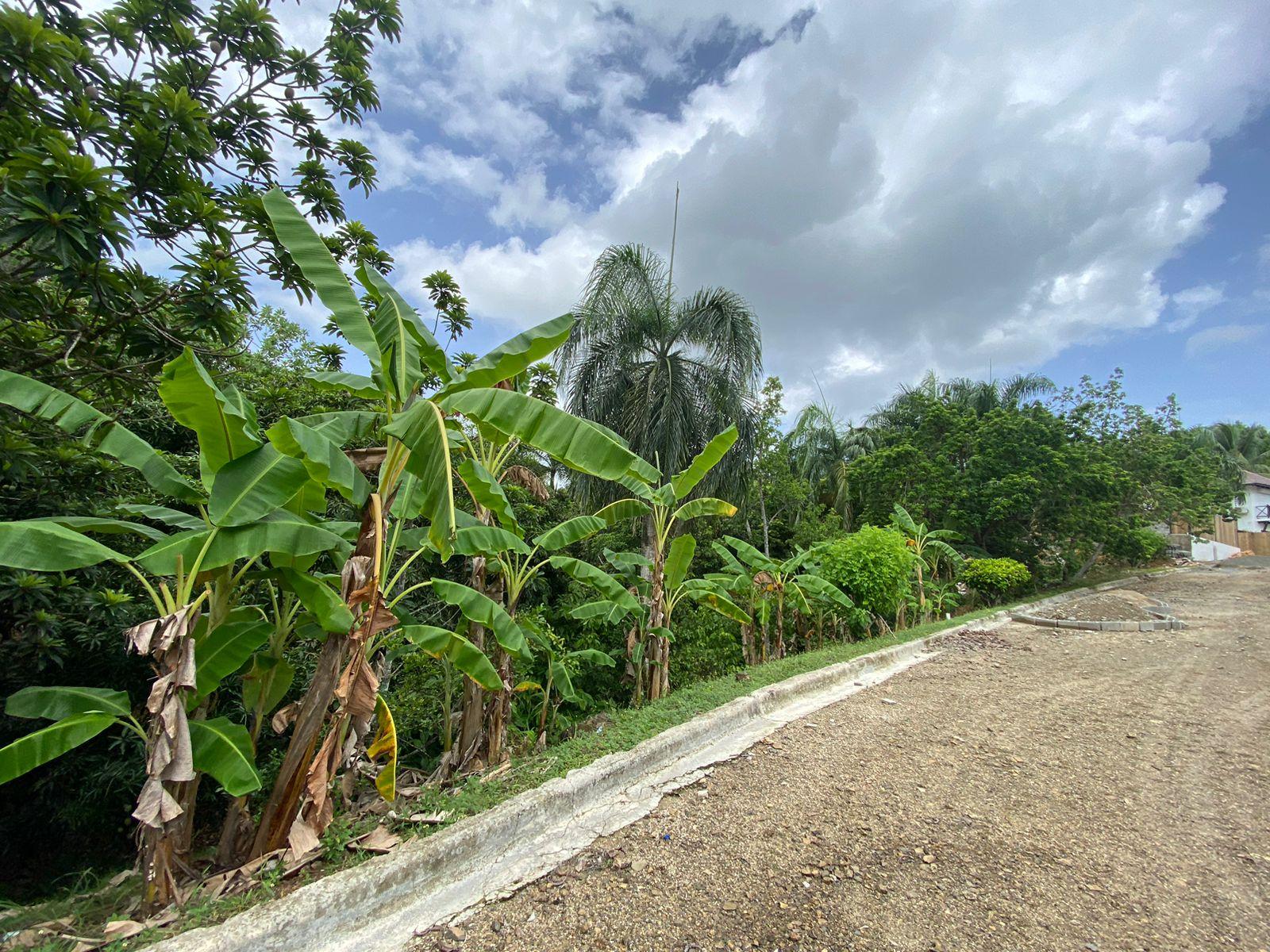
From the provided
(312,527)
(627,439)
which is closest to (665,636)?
(312,527)

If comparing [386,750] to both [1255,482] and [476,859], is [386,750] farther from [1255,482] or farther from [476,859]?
[1255,482]

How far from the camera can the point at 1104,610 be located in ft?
34.6

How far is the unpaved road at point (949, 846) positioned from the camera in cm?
225

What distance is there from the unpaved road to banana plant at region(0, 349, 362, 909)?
1.23 m

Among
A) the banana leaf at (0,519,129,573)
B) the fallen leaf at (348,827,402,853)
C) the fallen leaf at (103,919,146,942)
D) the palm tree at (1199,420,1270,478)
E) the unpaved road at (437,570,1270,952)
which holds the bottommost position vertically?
the unpaved road at (437,570,1270,952)

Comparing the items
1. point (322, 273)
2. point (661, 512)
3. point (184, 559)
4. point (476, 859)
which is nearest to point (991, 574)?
point (661, 512)

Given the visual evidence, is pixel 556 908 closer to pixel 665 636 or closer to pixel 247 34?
pixel 665 636

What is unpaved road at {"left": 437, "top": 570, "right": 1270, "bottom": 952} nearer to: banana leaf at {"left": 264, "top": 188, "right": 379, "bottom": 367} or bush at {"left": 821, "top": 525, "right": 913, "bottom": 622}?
banana leaf at {"left": 264, "top": 188, "right": 379, "bottom": 367}

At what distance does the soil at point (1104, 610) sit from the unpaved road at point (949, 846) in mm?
5608

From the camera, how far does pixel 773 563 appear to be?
321 inches

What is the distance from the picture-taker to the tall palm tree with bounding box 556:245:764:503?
1163 centimetres

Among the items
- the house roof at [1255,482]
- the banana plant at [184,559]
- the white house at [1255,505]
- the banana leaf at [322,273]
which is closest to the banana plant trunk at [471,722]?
the banana plant at [184,559]

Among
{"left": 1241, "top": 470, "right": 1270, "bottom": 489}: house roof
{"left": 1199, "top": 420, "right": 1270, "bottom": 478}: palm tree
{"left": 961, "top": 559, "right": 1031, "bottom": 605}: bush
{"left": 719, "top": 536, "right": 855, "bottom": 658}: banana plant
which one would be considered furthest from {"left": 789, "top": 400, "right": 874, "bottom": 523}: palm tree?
{"left": 1199, "top": 420, "right": 1270, "bottom": 478}: palm tree

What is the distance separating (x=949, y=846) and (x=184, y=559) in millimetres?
4073
